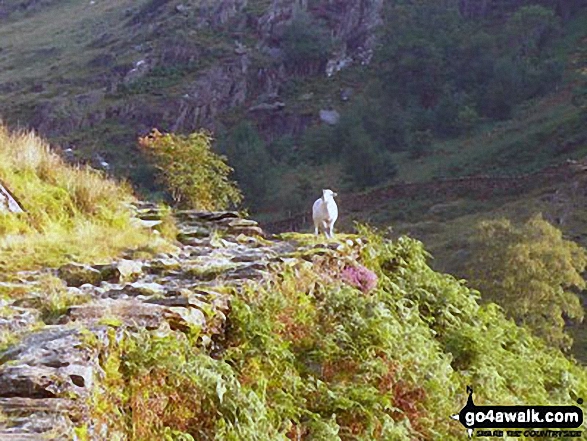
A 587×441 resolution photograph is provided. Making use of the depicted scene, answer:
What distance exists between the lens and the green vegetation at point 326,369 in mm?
4770

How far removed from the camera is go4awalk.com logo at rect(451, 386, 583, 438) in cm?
657

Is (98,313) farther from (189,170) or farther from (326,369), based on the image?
(189,170)

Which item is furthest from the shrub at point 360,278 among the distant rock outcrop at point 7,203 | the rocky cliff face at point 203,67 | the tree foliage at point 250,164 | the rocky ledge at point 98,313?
the rocky cliff face at point 203,67

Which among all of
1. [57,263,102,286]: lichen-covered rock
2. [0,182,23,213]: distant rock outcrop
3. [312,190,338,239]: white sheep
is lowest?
[312,190,338,239]: white sheep

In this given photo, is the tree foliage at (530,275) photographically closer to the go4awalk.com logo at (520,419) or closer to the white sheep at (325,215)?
the white sheep at (325,215)

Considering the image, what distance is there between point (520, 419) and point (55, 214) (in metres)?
5.61

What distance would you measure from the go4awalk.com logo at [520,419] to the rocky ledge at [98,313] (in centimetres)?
215

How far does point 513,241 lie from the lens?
20453 mm

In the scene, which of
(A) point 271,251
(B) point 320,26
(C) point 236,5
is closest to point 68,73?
(C) point 236,5

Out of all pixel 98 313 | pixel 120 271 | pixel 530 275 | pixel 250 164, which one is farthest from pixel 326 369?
pixel 250 164

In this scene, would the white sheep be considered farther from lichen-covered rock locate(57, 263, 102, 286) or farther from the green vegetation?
lichen-covered rock locate(57, 263, 102, 286)

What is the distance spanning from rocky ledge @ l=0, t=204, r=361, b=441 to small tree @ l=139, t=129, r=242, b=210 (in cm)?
883

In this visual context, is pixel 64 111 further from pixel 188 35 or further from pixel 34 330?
pixel 34 330

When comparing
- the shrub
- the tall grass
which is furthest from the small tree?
the shrub
